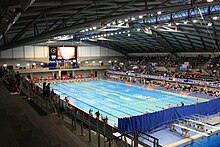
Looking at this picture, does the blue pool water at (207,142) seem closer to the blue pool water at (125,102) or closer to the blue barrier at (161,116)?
the blue barrier at (161,116)

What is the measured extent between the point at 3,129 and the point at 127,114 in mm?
18974

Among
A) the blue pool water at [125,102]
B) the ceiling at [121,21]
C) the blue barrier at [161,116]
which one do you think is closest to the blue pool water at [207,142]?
the blue barrier at [161,116]

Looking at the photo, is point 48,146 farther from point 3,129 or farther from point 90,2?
point 90,2

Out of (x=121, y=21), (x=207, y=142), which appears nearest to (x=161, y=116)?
(x=207, y=142)

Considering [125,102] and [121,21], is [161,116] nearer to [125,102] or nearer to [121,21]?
[125,102]

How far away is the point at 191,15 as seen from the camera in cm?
2912

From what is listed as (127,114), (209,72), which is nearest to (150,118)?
(127,114)

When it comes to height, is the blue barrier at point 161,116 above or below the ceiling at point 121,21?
below

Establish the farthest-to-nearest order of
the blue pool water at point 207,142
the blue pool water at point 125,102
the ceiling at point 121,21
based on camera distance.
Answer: the blue pool water at point 125,102 → the blue pool water at point 207,142 → the ceiling at point 121,21

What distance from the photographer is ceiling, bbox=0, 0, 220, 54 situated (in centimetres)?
1478

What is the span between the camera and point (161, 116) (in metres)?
18.0

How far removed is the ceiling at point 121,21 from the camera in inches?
582

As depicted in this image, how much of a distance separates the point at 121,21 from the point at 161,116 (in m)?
14.2

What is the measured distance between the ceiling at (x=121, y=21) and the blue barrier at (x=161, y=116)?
7395 mm
